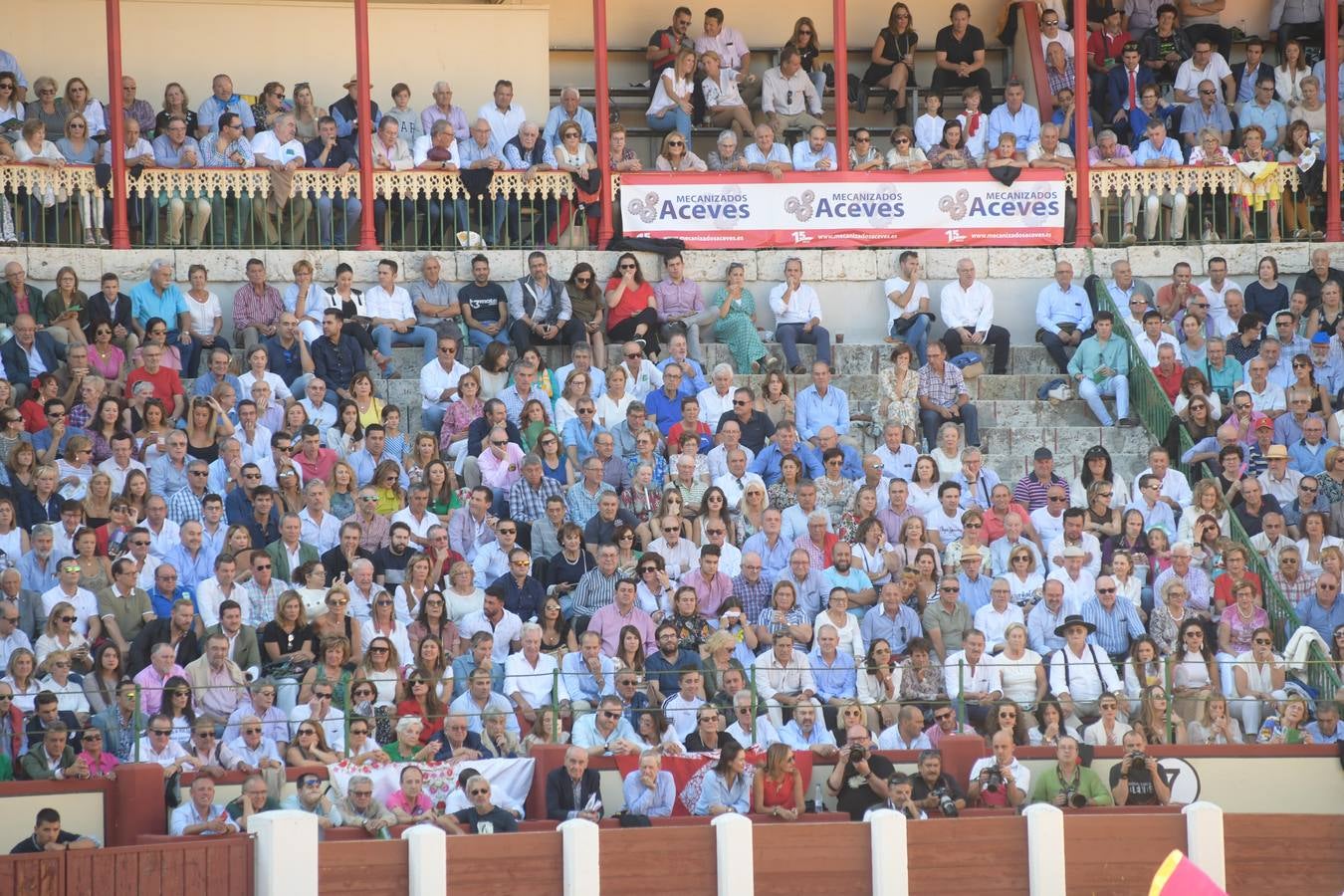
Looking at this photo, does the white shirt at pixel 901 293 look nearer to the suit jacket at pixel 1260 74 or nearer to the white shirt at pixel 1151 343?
the white shirt at pixel 1151 343

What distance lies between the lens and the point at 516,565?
16.0 metres

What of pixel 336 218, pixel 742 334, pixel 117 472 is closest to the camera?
pixel 117 472

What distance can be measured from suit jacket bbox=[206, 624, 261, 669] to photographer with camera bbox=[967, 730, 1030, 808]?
14.4 feet

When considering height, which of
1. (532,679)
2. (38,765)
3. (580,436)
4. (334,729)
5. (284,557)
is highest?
(580,436)

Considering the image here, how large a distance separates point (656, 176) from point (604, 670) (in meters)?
6.67

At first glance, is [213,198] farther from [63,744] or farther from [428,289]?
[63,744]

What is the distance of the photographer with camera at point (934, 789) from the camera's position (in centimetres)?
1448

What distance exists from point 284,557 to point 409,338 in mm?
3674

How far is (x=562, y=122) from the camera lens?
2105 centimetres

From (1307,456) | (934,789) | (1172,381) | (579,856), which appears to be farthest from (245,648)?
(1307,456)

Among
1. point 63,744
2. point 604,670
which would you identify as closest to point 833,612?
point 604,670

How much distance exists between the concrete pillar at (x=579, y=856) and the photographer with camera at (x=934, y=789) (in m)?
1.94

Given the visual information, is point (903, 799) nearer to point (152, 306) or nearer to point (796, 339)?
point (796, 339)

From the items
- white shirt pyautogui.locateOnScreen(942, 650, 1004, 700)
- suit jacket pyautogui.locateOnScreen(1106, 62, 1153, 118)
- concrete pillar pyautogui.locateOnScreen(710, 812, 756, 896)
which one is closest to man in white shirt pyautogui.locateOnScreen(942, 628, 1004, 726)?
white shirt pyautogui.locateOnScreen(942, 650, 1004, 700)
